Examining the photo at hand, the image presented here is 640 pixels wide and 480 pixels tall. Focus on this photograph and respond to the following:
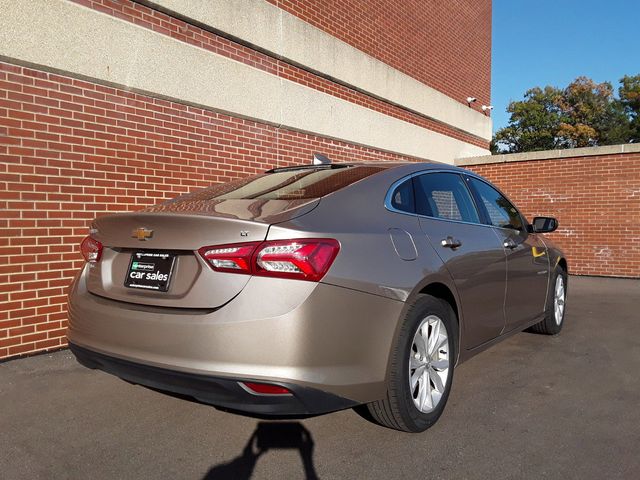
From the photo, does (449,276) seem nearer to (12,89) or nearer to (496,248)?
(496,248)

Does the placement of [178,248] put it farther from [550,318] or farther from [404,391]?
[550,318]

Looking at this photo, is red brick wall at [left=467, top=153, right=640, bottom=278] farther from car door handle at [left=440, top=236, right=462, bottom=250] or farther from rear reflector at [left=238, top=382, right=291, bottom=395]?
rear reflector at [left=238, top=382, right=291, bottom=395]

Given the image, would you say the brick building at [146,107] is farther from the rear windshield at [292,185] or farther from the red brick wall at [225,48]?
the rear windshield at [292,185]

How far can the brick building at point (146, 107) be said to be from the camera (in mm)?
4371

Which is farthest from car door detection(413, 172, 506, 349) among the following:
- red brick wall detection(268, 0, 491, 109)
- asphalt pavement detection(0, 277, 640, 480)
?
red brick wall detection(268, 0, 491, 109)

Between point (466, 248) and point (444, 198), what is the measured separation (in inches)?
15.8

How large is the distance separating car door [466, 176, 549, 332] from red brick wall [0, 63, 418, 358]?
3.19 m

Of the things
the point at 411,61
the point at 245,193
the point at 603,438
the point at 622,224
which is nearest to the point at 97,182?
the point at 245,193

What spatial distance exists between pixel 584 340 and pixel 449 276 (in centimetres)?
277

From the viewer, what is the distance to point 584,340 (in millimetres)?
5137

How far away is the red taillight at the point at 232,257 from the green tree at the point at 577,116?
4332 centimetres

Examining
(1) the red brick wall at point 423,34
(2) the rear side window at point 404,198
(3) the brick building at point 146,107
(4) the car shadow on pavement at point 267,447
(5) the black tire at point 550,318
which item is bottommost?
(4) the car shadow on pavement at point 267,447

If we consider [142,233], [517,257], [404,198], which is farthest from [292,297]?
[517,257]

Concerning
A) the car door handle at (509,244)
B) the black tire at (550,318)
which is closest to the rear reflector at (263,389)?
the car door handle at (509,244)
